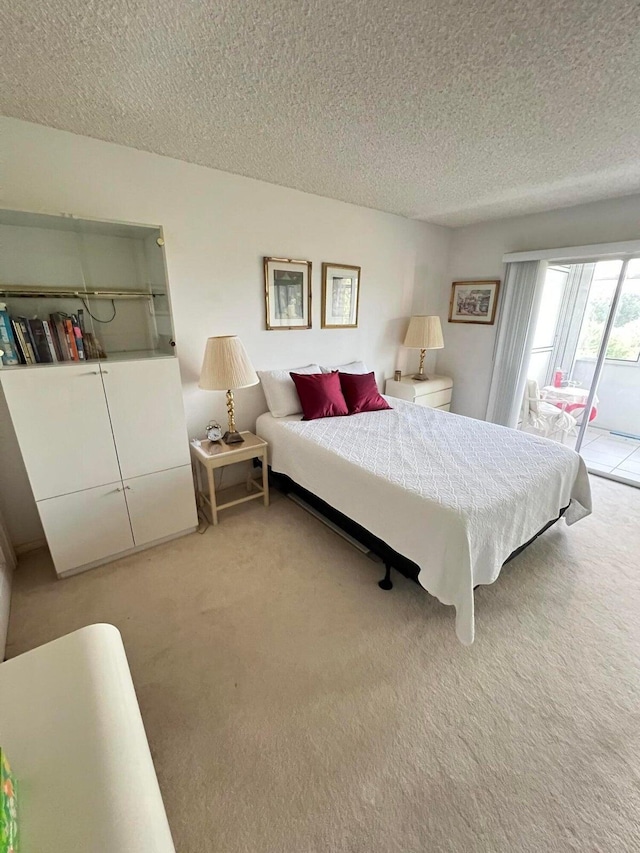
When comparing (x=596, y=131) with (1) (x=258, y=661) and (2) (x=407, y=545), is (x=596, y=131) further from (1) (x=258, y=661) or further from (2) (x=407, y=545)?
(1) (x=258, y=661)

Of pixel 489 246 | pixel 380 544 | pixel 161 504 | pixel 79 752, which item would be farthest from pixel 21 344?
pixel 489 246

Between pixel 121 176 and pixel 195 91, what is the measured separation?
86cm

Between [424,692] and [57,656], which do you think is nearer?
[57,656]

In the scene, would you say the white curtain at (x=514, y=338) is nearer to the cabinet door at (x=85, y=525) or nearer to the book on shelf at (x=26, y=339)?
the cabinet door at (x=85, y=525)

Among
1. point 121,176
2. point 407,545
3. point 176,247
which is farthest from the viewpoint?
point 176,247

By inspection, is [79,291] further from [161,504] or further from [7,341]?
[161,504]

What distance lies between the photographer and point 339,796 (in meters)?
1.15

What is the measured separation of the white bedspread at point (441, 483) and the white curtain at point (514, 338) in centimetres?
138

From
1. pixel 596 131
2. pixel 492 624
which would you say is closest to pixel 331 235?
pixel 596 131

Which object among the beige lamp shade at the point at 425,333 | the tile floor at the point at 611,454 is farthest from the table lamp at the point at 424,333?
the tile floor at the point at 611,454

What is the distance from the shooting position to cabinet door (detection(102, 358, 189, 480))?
2.00 m

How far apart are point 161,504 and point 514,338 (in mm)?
3694

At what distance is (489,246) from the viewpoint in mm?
3768

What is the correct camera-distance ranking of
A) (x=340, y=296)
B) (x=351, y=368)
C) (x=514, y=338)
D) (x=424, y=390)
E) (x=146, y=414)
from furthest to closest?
(x=424, y=390) → (x=514, y=338) → (x=351, y=368) → (x=340, y=296) → (x=146, y=414)
